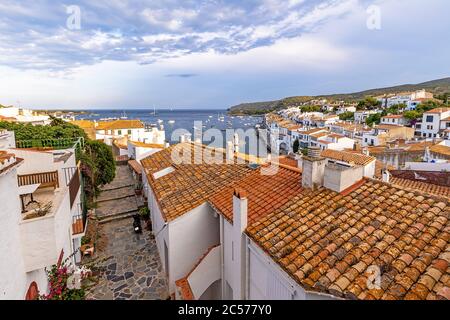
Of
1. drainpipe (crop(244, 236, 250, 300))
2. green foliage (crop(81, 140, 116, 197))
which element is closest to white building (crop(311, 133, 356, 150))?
green foliage (crop(81, 140, 116, 197))

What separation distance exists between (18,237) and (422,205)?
898cm

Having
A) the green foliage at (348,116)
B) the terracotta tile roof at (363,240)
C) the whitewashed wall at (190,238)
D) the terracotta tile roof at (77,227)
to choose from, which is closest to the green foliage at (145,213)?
the terracotta tile roof at (77,227)

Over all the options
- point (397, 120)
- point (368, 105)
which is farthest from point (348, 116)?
point (397, 120)

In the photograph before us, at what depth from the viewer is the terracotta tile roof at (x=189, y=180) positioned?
30.6 feet

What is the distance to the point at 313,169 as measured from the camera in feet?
24.2

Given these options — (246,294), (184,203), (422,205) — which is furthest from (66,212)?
(422,205)

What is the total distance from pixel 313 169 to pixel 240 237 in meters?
2.81

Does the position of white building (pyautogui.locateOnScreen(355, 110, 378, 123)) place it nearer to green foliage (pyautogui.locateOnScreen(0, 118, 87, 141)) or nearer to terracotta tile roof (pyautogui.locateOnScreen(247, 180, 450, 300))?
green foliage (pyautogui.locateOnScreen(0, 118, 87, 141))

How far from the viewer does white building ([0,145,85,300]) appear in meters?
4.90

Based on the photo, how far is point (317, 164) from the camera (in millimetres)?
7332

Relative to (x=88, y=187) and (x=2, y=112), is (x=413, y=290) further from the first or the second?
(x=2, y=112)

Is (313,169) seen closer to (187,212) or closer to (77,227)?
(187,212)

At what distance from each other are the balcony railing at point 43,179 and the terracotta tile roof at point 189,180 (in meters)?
3.61
